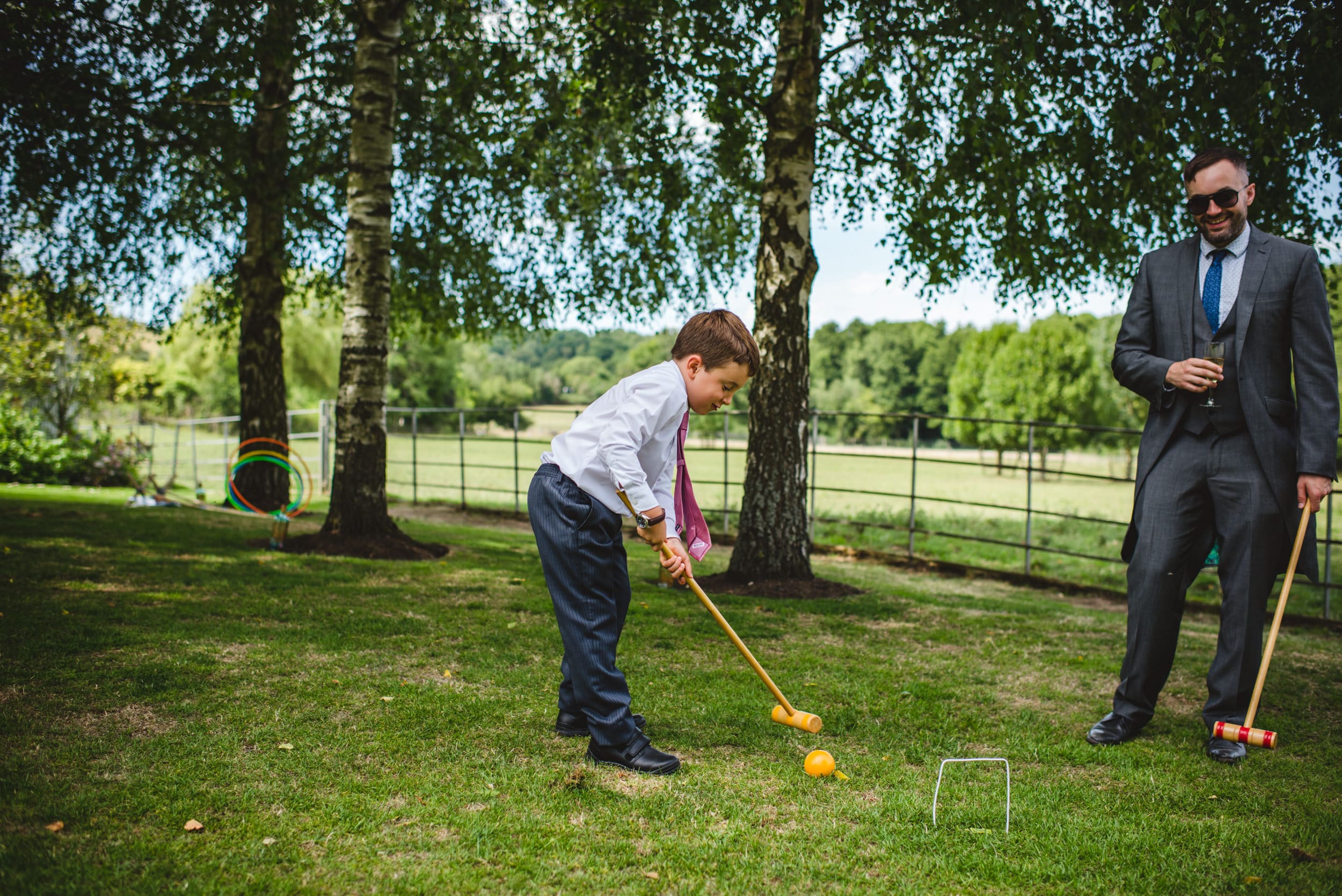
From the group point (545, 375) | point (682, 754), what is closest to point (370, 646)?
point (682, 754)

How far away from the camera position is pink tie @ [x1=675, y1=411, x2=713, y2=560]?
346cm

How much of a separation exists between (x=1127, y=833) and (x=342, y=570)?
550 centimetres

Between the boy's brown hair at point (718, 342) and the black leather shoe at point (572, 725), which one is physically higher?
the boy's brown hair at point (718, 342)

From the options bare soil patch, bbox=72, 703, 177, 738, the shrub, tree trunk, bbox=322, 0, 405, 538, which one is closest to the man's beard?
bare soil patch, bbox=72, 703, 177, 738

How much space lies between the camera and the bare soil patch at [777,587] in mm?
6797

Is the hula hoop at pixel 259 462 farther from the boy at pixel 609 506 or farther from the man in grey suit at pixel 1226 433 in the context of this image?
the man in grey suit at pixel 1226 433

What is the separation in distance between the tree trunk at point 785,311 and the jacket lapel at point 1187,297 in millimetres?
3407

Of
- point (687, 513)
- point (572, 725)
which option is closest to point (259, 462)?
point (572, 725)

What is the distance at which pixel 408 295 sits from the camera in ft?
39.0

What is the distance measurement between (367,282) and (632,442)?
17.7ft

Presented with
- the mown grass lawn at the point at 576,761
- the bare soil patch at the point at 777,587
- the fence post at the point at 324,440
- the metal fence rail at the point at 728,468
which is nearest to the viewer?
the mown grass lawn at the point at 576,761

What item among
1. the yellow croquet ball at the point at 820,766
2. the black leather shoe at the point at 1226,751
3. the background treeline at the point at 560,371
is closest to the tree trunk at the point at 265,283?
the background treeline at the point at 560,371

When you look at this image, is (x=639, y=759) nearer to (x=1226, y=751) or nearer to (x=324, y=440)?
(x=1226, y=751)

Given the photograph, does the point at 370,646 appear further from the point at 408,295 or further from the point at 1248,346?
the point at 408,295
